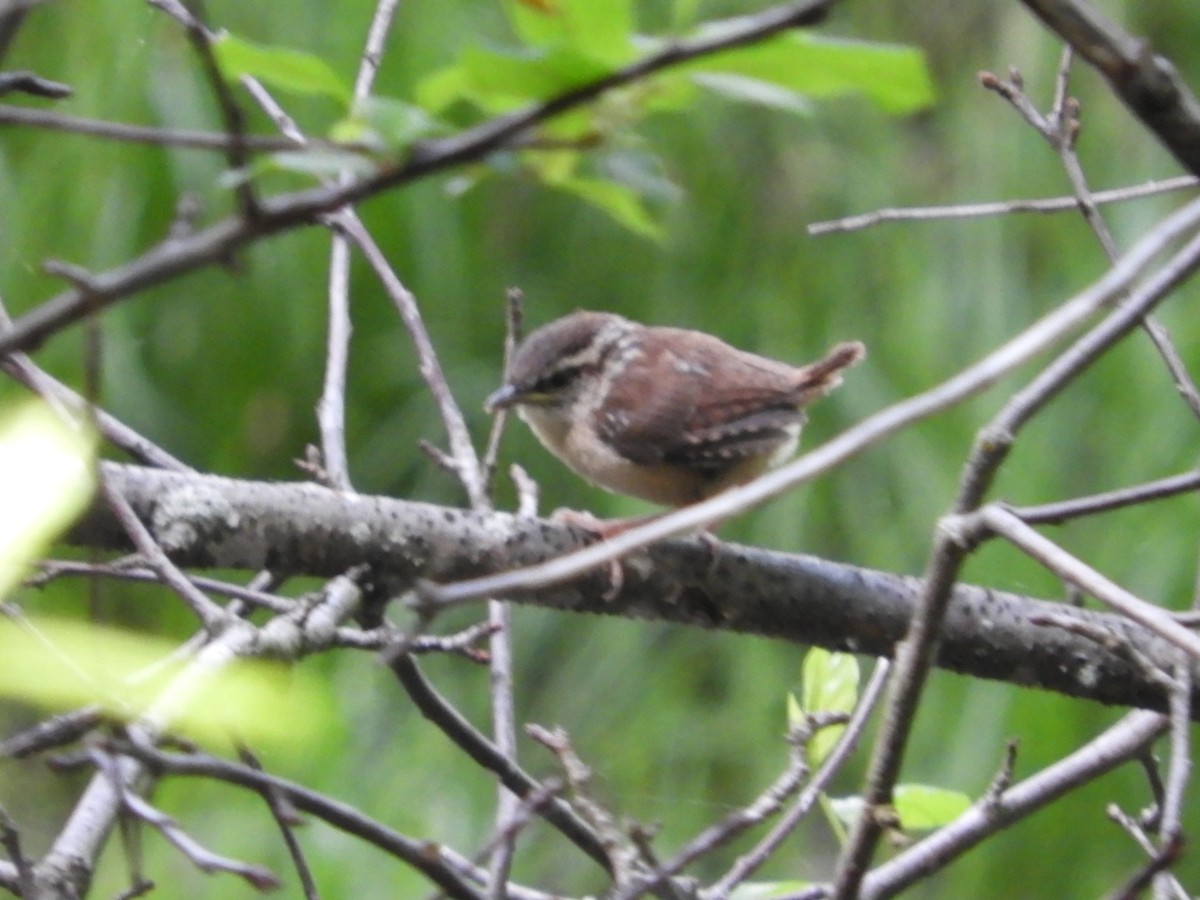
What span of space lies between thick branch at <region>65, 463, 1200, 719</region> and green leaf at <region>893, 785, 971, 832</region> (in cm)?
18

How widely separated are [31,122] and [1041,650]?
4.78 feet

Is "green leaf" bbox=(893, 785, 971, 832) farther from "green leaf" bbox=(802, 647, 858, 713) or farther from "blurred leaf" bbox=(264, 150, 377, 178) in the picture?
"blurred leaf" bbox=(264, 150, 377, 178)

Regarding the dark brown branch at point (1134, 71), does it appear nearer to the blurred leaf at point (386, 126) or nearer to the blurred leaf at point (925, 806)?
the blurred leaf at point (386, 126)

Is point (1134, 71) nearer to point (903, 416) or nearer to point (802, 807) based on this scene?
point (903, 416)

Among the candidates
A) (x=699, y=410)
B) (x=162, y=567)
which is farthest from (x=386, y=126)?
(x=699, y=410)

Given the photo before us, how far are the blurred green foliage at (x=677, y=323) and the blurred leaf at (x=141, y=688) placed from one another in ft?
6.99

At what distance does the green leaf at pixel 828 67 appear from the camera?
0.81 metres

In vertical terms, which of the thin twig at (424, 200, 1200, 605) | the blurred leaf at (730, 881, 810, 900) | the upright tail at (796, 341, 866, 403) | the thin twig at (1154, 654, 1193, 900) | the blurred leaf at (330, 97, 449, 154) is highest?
the blurred leaf at (330, 97, 449, 154)

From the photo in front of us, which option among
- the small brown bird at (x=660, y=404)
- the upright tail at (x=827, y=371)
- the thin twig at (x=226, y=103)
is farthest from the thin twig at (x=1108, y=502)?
the upright tail at (x=827, y=371)

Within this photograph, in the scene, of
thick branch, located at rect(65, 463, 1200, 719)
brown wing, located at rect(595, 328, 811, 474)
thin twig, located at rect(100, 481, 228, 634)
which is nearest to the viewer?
thin twig, located at rect(100, 481, 228, 634)

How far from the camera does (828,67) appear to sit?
818 millimetres

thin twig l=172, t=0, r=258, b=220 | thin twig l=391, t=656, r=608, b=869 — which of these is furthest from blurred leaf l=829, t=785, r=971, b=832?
thin twig l=172, t=0, r=258, b=220

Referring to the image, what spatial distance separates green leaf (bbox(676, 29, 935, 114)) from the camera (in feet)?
2.64

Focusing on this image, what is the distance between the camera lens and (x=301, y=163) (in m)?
0.82
